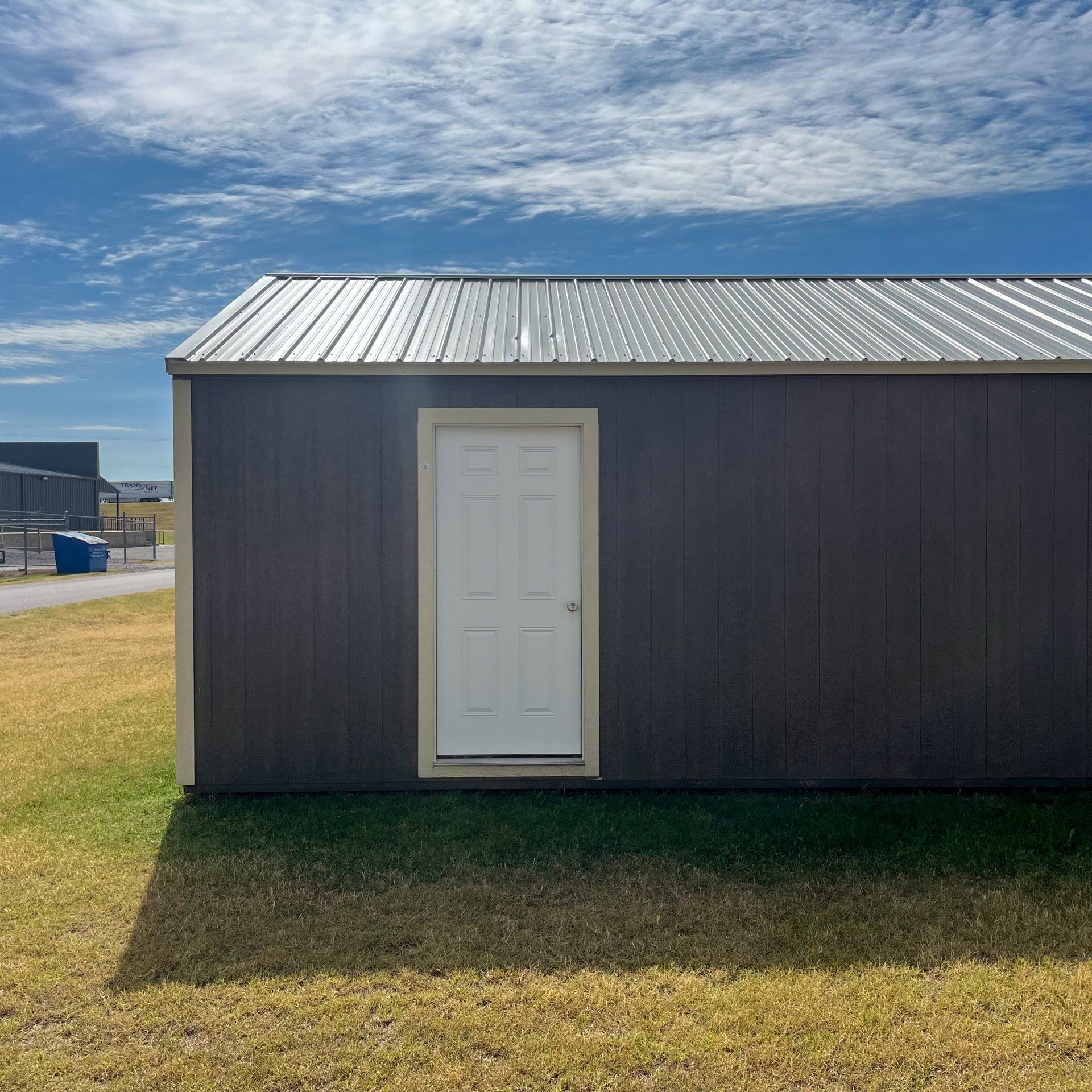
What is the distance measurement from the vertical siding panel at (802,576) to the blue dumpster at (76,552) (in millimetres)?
20751

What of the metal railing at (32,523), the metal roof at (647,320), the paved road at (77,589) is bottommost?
the paved road at (77,589)

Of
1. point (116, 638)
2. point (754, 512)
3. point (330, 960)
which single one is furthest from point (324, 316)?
point (116, 638)

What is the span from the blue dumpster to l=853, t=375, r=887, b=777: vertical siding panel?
2099 cm

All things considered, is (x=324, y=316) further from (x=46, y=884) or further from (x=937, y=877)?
(x=937, y=877)

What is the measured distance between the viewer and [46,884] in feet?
13.0

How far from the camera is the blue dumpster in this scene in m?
21.7

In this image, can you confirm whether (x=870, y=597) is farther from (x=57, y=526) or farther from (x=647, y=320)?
(x=57, y=526)

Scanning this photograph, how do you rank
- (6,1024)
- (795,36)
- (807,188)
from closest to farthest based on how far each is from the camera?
(6,1024)
(795,36)
(807,188)

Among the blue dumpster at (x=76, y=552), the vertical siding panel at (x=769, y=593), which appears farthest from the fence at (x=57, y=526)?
the vertical siding panel at (x=769, y=593)

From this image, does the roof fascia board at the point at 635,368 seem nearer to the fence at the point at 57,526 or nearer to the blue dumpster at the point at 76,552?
the blue dumpster at the point at 76,552

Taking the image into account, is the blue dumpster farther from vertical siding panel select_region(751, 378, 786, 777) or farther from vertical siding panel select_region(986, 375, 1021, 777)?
vertical siding panel select_region(986, 375, 1021, 777)

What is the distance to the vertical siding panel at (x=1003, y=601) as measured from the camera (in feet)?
17.3

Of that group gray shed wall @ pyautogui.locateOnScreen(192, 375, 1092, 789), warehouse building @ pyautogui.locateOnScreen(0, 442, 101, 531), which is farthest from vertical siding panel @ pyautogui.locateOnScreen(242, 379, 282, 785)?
warehouse building @ pyautogui.locateOnScreen(0, 442, 101, 531)

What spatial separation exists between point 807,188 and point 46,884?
860 centimetres
